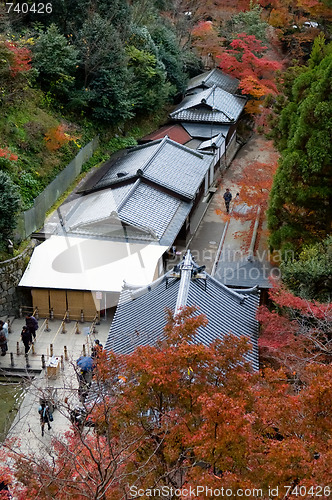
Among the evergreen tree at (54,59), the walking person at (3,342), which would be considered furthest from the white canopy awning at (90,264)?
the evergreen tree at (54,59)

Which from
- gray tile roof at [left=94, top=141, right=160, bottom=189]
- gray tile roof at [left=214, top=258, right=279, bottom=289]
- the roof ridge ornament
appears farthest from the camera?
gray tile roof at [left=94, top=141, right=160, bottom=189]

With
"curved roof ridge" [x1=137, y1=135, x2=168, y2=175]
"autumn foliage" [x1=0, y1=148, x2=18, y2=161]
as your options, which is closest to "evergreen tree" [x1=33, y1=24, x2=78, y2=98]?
"curved roof ridge" [x1=137, y1=135, x2=168, y2=175]

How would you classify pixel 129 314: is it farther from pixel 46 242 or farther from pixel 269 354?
pixel 46 242

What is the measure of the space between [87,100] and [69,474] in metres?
26.3

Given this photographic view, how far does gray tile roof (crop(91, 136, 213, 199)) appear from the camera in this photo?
92.0 ft

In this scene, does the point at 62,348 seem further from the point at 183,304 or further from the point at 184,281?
the point at 183,304

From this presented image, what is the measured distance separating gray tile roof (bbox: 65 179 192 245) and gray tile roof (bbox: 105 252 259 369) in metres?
5.27

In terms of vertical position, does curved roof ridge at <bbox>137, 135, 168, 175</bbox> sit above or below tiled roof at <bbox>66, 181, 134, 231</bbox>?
above

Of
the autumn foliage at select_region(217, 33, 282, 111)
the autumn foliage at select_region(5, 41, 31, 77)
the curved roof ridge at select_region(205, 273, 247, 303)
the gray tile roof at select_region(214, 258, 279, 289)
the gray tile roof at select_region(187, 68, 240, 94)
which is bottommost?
the gray tile roof at select_region(214, 258, 279, 289)

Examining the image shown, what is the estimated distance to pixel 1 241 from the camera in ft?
77.3

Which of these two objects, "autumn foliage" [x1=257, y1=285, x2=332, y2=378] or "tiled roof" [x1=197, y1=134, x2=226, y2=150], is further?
"tiled roof" [x1=197, y1=134, x2=226, y2=150]

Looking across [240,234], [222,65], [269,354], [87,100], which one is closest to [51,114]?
[87,100]

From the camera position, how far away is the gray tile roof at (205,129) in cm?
3591

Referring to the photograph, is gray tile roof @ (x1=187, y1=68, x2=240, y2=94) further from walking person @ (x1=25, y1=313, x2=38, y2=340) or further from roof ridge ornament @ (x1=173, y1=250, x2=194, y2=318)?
walking person @ (x1=25, y1=313, x2=38, y2=340)
